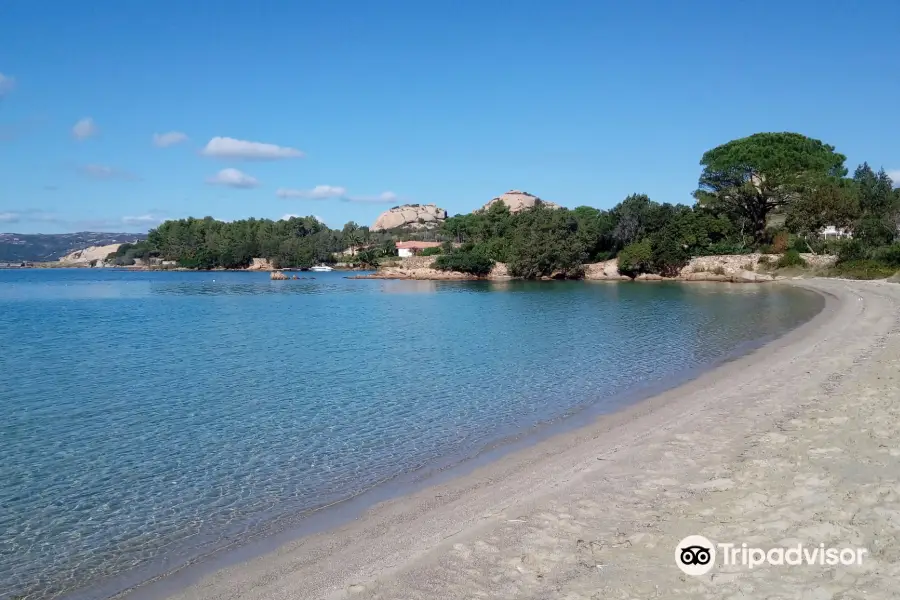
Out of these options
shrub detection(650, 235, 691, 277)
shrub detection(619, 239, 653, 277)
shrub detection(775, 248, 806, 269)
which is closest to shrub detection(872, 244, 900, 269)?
shrub detection(775, 248, 806, 269)

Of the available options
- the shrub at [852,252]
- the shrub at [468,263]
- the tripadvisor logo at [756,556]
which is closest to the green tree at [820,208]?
the shrub at [852,252]

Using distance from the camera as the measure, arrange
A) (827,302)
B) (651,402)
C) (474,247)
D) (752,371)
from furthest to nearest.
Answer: (474,247) < (827,302) < (752,371) < (651,402)

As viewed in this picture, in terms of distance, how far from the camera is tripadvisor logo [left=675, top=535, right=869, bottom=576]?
504 centimetres

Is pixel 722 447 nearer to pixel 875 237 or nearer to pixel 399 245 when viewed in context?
pixel 875 237

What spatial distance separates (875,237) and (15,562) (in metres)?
60.4

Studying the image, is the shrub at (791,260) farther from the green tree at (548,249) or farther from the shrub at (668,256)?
the green tree at (548,249)

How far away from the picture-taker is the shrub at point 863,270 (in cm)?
4541

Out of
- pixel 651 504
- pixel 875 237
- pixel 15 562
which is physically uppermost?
pixel 875 237

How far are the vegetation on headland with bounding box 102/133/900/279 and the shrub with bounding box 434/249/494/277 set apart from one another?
0.14 m

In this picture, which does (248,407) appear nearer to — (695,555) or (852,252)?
(695,555)

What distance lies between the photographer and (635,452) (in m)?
8.80

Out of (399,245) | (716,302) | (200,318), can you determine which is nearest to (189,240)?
(399,245)

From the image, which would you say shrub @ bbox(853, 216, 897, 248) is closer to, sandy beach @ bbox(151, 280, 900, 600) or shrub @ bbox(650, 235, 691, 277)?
shrub @ bbox(650, 235, 691, 277)

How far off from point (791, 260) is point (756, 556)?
62091mm
